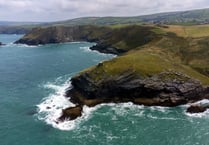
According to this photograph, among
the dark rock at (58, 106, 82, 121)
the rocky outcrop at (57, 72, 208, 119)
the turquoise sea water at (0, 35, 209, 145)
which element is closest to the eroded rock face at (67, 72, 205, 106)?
the rocky outcrop at (57, 72, 208, 119)

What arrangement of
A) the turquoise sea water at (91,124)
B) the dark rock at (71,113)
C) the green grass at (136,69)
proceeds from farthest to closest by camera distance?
the green grass at (136,69)
the dark rock at (71,113)
the turquoise sea water at (91,124)

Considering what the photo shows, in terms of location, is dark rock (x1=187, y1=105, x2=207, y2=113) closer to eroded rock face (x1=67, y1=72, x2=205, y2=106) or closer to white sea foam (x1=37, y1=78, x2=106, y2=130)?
eroded rock face (x1=67, y1=72, x2=205, y2=106)

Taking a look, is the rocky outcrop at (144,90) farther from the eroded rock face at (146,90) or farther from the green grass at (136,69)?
the green grass at (136,69)

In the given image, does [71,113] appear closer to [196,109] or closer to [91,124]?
[91,124]

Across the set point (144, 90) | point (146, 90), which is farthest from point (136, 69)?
point (146, 90)

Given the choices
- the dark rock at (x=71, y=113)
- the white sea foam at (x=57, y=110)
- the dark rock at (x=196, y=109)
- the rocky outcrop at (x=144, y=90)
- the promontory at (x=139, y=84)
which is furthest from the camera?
the promontory at (x=139, y=84)

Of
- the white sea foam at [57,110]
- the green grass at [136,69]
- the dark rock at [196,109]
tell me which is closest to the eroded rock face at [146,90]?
the green grass at [136,69]
